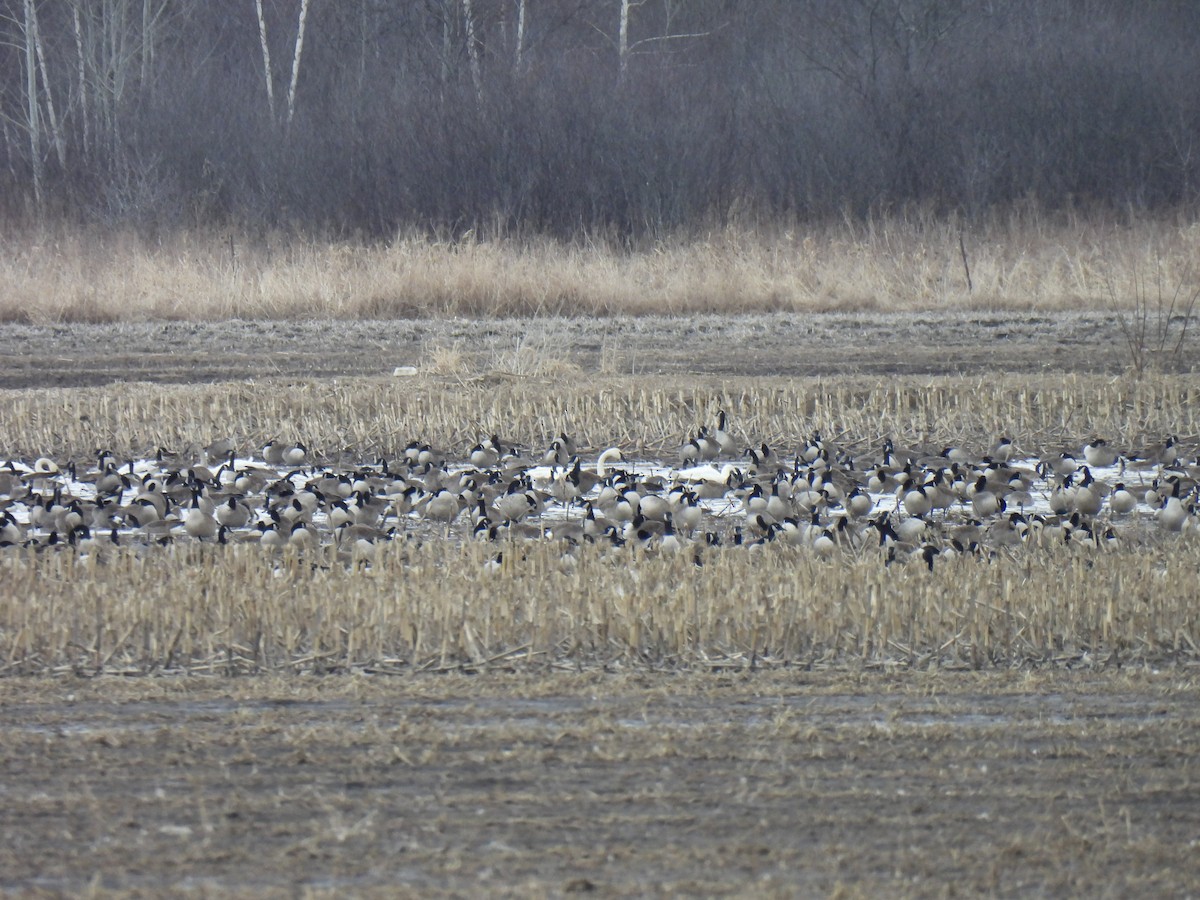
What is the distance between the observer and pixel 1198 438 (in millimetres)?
10086

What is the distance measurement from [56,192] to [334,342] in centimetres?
1250

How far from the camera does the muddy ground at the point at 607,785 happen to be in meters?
3.39

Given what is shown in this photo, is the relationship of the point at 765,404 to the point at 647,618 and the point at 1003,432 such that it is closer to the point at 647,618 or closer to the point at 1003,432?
the point at 1003,432

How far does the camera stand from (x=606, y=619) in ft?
18.1

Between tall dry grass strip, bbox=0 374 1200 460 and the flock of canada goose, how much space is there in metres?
0.46

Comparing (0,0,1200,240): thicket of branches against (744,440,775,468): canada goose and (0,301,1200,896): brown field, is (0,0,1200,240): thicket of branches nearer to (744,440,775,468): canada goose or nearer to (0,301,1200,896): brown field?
(744,440,775,468): canada goose

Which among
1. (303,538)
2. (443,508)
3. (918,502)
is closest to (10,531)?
(303,538)

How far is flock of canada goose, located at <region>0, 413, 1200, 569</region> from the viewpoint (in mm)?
7258

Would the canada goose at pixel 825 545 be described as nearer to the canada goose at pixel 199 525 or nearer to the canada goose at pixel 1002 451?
the canada goose at pixel 1002 451

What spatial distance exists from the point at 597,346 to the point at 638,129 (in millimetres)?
11399

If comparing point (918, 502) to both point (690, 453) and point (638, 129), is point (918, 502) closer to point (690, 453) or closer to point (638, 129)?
point (690, 453)

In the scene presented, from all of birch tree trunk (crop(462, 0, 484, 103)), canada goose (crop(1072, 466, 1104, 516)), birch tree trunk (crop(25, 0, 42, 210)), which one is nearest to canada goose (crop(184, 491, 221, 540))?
canada goose (crop(1072, 466, 1104, 516))

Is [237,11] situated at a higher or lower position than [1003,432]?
higher

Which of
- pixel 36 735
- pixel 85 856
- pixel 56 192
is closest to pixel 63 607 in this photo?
pixel 36 735
